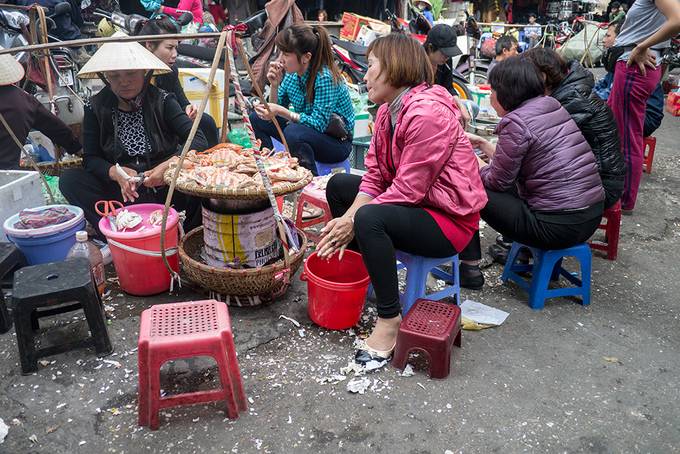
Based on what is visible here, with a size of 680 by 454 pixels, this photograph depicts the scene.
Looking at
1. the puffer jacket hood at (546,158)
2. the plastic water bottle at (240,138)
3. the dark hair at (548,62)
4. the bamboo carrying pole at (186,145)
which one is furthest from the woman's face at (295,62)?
the puffer jacket hood at (546,158)

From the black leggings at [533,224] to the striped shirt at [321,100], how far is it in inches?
64.2

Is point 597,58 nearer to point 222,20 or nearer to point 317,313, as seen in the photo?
point 222,20

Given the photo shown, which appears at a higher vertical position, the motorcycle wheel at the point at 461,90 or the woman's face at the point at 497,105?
the woman's face at the point at 497,105

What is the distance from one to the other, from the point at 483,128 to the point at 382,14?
26.9 ft

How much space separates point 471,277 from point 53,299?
2.38 meters

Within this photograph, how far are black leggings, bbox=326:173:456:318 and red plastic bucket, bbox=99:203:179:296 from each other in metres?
1.26

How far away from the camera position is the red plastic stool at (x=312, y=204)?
3760 mm

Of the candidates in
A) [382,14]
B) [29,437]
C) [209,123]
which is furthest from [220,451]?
[382,14]

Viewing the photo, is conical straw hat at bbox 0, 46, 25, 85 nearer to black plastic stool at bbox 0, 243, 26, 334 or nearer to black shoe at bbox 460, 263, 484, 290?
black plastic stool at bbox 0, 243, 26, 334

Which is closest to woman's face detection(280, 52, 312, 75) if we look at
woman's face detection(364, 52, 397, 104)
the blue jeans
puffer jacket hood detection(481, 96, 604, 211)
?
the blue jeans

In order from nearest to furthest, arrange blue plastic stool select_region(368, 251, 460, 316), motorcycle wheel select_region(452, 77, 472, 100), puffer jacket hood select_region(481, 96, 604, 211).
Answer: blue plastic stool select_region(368, 251, 460, 316) → puffer jacket hood select_region(481, 96, 604, 211) → motorcycle wheel select_region(452, 77, 472, 100)

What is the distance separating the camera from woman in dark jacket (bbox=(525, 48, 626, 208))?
3242mm

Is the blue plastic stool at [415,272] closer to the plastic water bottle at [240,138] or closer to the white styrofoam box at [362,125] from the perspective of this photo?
the white styrofoam box at [362,125]

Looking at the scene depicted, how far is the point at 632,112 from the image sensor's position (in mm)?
4348
